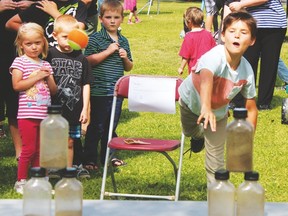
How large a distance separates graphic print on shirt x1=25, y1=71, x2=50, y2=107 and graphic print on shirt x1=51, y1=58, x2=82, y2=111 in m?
0.31

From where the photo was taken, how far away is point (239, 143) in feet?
11.0

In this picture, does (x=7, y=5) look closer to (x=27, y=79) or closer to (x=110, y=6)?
(x=110, y=6)

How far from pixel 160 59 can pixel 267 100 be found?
5848 mm

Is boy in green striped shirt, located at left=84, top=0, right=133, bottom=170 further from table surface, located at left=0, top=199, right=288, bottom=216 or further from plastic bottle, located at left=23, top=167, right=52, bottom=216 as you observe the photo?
plastic bottle, located at left=23, top=167, right=52, bottom=216

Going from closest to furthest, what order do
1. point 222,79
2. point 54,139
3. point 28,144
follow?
1. point 54,139
2. point 222,79
3. point 28,144

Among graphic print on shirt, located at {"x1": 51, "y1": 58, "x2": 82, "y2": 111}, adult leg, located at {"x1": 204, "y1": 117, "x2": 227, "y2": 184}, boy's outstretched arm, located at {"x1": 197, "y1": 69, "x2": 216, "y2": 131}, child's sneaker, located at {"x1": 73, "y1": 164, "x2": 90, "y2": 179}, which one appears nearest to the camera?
boy's outstretched arm, located at {"x1": 197, "y1": 69, "x2": 216, "y2": 131}

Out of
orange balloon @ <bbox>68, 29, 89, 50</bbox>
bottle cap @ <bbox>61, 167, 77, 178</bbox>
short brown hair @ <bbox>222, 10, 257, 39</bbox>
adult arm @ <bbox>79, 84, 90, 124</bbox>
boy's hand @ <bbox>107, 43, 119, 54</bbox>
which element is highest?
short brown hair @ <bbox>222, 10, 257, 39</bbox>

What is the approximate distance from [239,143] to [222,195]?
11.9 inches

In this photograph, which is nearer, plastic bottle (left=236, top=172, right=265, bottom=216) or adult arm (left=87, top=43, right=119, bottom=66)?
plastic bottle (left=236, top=172, right=265, bottom=216)

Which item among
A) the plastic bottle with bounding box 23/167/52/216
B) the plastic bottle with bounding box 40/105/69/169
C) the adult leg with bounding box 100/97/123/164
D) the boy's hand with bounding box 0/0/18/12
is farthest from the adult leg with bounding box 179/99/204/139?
the plastic bottle with bounding box 23/167/52/216

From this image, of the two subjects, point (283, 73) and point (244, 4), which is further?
point (283, 73)

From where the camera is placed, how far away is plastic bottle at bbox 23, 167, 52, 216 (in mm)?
3117

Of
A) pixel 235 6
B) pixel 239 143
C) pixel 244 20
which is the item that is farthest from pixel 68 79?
pixel 235 6

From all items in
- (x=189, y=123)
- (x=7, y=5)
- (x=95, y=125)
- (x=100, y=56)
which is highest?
(x=7, y=5)
